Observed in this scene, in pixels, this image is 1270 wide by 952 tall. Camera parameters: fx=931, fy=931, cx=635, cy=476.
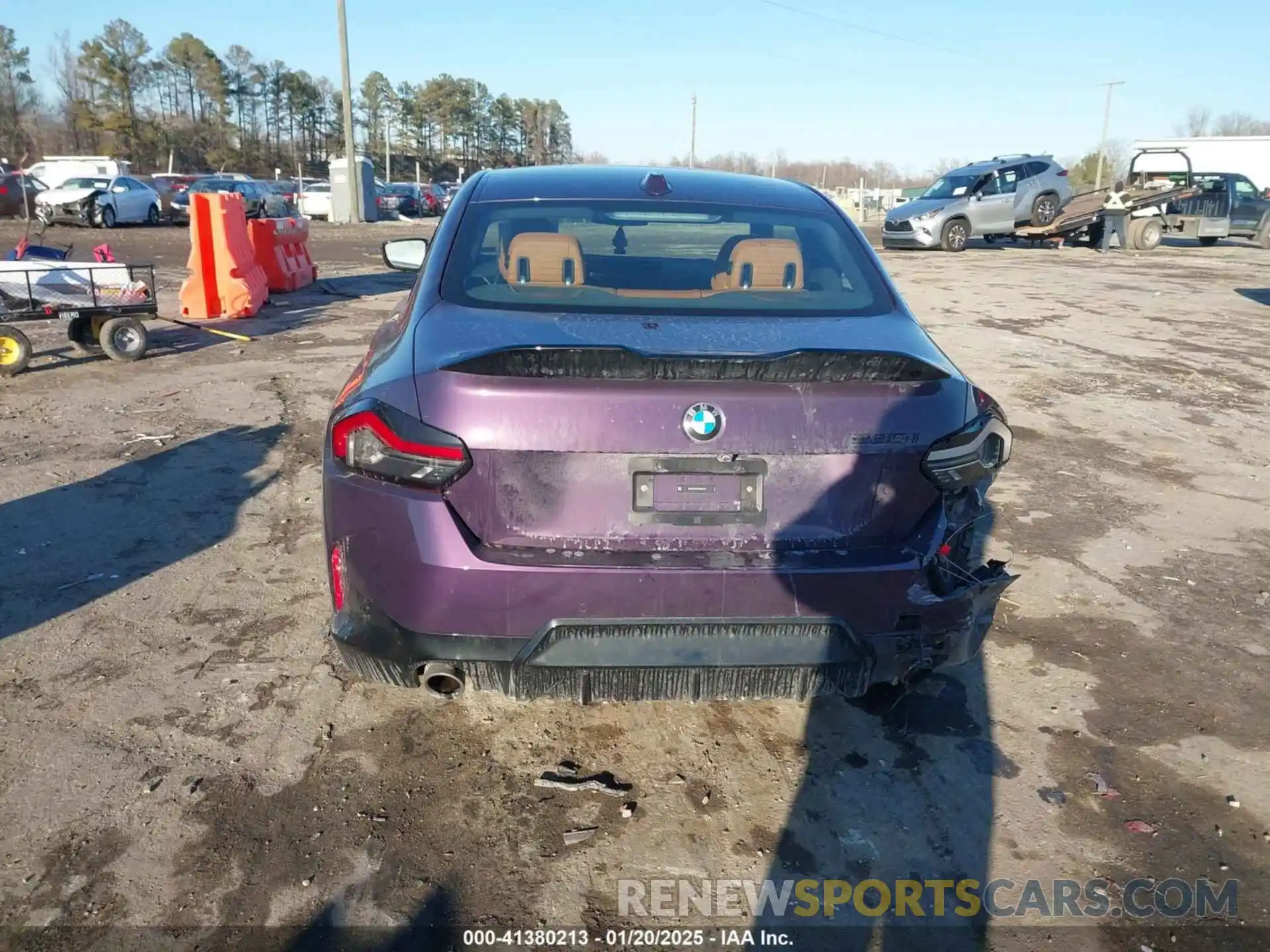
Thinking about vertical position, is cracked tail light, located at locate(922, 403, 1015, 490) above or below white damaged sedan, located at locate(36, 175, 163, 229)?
below

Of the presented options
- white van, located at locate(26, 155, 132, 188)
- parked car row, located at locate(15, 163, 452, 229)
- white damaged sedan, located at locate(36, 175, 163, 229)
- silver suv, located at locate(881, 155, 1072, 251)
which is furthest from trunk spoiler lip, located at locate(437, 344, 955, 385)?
white van, located at locate(26, 155, 132, 188)

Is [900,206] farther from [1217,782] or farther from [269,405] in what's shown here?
[1217,782]

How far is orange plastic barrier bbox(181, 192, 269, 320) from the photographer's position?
1093cm

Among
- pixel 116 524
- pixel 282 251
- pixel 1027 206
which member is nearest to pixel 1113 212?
pixel 1027 206

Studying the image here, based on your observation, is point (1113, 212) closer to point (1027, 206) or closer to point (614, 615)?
point (1027, 206)

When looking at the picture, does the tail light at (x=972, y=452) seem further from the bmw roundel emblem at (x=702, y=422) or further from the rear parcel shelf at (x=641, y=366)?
the bmw roundel emblem at (x=702, y=422)

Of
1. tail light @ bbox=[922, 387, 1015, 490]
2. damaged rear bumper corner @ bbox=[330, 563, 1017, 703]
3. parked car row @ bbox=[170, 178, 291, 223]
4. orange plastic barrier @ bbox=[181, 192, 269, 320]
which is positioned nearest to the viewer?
damaged rear bumper corner @ bbox=[330, 563, 1017, 703]

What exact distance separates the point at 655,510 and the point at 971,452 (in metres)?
0.93

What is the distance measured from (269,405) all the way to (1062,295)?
13430 millimetres

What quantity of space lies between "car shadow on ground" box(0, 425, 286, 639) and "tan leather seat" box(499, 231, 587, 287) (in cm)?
238

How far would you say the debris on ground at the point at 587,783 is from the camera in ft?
9.27

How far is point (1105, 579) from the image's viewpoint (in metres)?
4.45

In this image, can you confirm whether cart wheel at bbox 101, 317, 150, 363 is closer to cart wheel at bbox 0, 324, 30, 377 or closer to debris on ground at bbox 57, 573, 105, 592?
cart wheel at bbox 0, 324, 30, 377

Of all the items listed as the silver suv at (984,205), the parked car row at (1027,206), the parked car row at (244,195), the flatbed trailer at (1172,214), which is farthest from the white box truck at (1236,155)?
the parked car row at (244,195)
